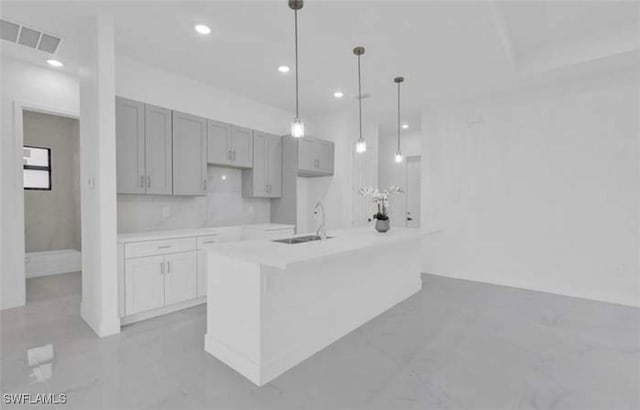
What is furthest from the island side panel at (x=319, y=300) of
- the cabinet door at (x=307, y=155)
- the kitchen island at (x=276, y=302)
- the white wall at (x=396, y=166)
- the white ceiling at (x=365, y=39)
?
the white wall at (x=396, y=166)

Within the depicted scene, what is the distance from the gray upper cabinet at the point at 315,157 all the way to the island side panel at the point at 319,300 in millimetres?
2028

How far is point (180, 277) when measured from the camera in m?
3.29

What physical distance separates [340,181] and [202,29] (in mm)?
3163

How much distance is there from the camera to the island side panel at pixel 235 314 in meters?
2.05

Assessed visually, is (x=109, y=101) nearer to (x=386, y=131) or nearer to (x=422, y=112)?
(x=422, y=112)

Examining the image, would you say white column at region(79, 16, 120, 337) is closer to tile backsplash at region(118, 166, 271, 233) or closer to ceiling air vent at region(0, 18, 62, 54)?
ceiling air vent at region(0, 18, 62, 54)

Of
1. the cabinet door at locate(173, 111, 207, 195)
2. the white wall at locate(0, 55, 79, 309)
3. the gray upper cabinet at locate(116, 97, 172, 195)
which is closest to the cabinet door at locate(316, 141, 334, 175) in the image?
the cabinet door at locate(173, 111, 207, 195)

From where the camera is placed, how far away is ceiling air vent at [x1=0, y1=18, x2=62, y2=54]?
2.73 m

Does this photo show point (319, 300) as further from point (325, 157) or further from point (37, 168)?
point (37, 168)

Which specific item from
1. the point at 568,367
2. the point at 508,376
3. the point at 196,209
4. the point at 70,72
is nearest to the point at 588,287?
the point at 568,367

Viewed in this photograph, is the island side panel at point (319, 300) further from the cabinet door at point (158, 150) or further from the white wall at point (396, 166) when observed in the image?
the white wall at point (396, 166)

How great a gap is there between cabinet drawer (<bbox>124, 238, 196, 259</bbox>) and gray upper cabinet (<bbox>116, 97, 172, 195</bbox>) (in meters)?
0.63

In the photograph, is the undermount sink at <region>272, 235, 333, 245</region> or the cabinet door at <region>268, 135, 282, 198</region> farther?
the cabinet door at <region>268, 135, 282, 198</region>

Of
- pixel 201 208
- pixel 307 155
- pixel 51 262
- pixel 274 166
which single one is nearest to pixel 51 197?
pixel 51 262
